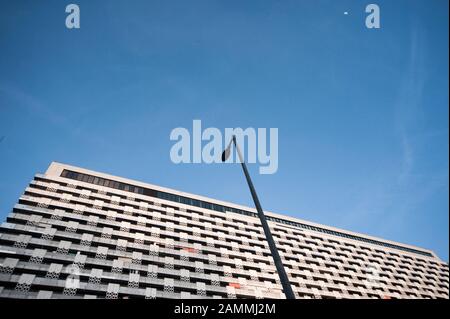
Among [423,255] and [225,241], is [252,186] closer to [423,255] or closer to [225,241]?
[225,241]

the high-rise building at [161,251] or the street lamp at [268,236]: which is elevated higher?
the high-rise building at [161,251]

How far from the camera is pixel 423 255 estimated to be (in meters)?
62.1

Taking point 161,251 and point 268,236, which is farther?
point 161,251

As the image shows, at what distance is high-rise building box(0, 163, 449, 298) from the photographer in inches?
1148

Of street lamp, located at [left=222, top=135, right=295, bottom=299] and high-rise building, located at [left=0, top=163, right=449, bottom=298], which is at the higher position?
high-rise building, located at [left=0, top=163, right=449, bottom=298]

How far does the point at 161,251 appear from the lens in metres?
35.5

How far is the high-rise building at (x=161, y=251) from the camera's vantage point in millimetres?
29172

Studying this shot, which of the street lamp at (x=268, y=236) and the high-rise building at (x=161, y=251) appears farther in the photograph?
the high-rise building at (x=161, y=251)

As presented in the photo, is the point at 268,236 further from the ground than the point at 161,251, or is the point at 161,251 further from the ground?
the point at 161,251

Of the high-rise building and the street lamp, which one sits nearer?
the street lamp
